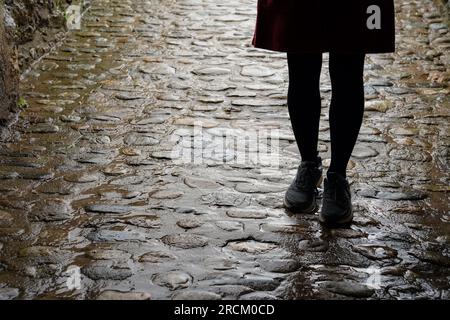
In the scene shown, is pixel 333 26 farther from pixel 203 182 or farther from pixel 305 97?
pixel 203 182

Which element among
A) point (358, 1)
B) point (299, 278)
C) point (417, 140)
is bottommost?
point (299, 278)

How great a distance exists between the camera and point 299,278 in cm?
274

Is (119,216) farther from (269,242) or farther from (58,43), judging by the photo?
(58,43)

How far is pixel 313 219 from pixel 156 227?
2.50ft

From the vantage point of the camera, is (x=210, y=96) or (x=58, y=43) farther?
(x=58, y=43)

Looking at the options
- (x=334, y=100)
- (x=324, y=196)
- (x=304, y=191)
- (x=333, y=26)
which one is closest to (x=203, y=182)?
(x=304, y=191)

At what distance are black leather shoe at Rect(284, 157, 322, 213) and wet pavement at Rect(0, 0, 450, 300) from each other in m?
0.06

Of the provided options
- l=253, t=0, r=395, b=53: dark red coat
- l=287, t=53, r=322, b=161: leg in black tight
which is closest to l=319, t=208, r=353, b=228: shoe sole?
l=287, t=53, r=322, b=161: leg in black tight

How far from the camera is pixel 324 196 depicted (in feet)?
10.5

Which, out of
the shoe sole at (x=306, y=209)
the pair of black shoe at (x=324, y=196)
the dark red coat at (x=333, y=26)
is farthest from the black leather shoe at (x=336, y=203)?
the dark red coat at (x=333, y=26)

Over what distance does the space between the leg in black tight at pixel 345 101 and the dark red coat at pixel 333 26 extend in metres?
0.09

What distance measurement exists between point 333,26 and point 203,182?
→ 125 centimetres

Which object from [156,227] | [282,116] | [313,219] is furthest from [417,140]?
[156,227]

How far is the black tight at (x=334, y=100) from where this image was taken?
2.97m
